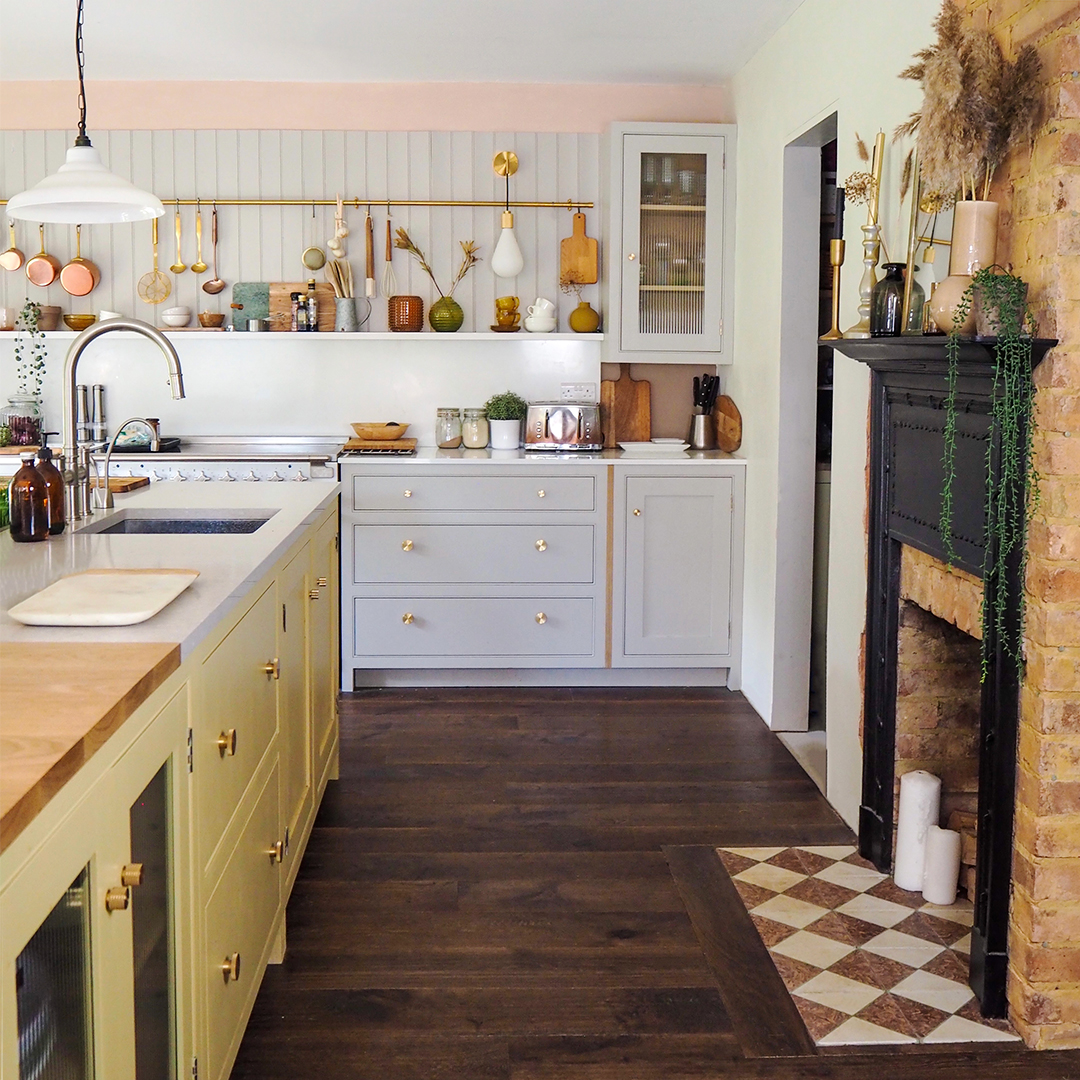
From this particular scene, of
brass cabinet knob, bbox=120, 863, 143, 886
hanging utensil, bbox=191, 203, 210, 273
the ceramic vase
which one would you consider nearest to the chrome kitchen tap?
brass cabinet knob, bbox=120, 863, 143, 886

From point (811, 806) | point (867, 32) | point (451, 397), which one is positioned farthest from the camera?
point (451, 397)

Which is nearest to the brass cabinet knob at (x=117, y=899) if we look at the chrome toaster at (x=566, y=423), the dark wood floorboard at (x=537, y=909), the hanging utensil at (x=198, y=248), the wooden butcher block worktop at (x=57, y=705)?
the wooden butcher block worktop at (x=57, y=705)

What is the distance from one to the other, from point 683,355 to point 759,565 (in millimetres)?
1002

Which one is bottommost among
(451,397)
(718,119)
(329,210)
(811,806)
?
(811,806)

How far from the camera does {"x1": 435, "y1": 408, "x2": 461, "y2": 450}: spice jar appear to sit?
5.38 meters

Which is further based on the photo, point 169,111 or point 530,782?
point 169,111

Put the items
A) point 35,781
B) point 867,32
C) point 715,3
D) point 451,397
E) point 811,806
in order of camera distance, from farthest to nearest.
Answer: point 451,397 < point 715,3 < point 811,806 < point 867,32 < point 35,781

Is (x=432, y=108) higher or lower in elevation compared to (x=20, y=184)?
higher

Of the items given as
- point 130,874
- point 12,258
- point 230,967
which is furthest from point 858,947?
point 12,258

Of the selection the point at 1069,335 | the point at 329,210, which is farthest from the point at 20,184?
the point at 1069,335

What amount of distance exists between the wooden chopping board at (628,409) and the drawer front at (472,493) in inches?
27.5

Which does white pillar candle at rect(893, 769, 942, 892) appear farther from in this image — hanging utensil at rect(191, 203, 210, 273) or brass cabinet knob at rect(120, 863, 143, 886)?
hanging utensil at rect(191, 203, 210, 273)

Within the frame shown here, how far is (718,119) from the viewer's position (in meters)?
5.40

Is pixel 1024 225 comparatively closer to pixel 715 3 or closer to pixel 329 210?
pixel 715 3
